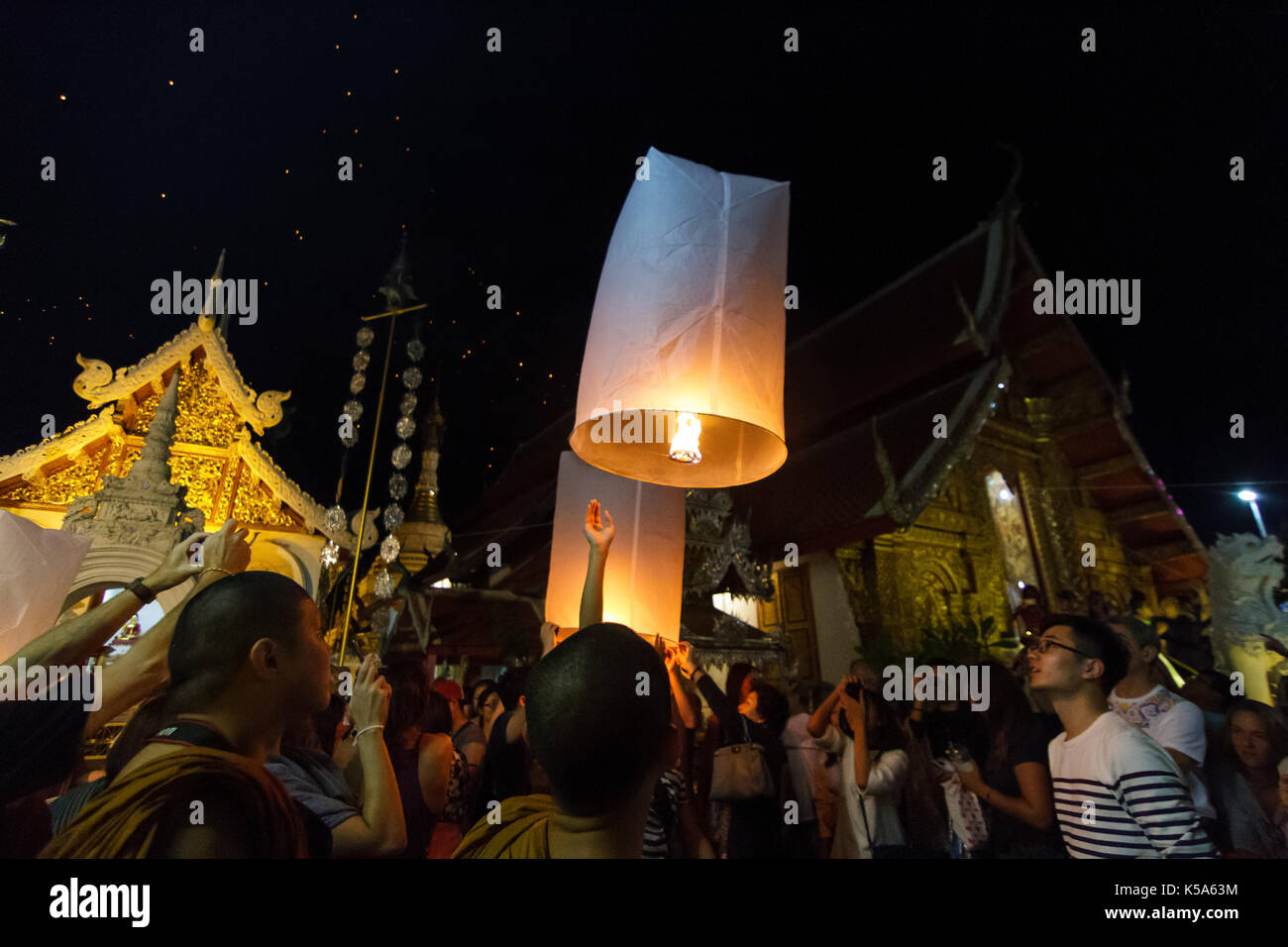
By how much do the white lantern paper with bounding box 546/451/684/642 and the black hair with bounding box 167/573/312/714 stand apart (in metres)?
1.49

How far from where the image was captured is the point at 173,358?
28.0 feet

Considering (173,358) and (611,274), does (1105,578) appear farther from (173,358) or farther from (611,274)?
(173,358)

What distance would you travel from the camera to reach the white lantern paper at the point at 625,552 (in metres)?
2.91

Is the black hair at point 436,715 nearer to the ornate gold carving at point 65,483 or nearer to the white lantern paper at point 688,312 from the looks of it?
the white lantern paper at point 688,312

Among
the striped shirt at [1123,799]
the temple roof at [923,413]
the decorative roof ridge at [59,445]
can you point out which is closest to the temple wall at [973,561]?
the temple roof at [923,413]

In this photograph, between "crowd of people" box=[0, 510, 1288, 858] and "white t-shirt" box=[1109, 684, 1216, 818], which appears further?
"white t-shirt" box=[1109, 684, 1216, 818]

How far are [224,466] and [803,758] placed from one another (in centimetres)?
843

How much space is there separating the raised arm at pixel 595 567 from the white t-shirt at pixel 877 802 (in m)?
2.35

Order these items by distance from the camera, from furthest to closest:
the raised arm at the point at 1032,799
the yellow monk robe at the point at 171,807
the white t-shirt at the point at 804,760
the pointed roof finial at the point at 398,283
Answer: the pointed roof finial at the point at 398,283 → the white t-shirt at the point at 804,760 → the raised arm at the point at 1032,799 → the yellow monk robe at the point at 171,807

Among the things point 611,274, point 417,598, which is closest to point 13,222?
point 417,598

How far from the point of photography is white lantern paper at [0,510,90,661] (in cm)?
236

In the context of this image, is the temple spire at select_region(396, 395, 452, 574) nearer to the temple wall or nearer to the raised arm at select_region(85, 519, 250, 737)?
the temple wall

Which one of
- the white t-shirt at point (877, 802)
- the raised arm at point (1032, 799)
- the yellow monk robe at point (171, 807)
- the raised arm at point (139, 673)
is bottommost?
the white t-shirt at point (877, 802)

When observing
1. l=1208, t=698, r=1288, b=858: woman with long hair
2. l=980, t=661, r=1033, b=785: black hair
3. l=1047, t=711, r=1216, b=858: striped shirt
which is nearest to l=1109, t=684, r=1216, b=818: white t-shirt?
l=1208, t=698, r=1288, b=858: woman with long hair
